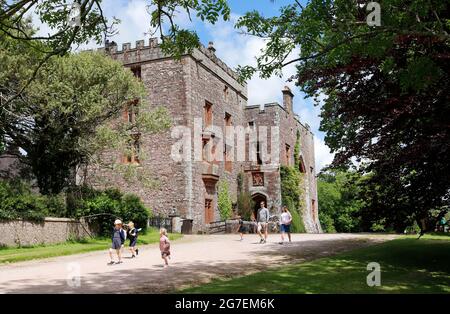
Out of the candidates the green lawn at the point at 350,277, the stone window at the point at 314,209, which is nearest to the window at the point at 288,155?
the stone window at the point at 314,209

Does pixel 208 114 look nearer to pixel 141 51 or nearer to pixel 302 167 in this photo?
pixel 141 51

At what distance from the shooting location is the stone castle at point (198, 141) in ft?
90.8

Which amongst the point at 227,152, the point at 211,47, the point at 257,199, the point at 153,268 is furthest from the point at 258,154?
the point at 153,268

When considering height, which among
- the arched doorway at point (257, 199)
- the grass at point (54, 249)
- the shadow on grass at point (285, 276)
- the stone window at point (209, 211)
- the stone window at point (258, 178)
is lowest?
the shadow on grass at point (285, 276)

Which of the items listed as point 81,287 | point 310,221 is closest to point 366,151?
point 81,287

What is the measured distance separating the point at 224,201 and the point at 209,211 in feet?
6.24

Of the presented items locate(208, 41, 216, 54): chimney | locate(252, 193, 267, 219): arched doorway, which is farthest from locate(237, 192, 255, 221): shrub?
locate(208, 41, 216, 54): chimney

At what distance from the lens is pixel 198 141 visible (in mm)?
28516

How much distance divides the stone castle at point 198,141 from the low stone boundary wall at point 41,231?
4.06 meters

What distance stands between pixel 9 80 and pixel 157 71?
9.87 metres

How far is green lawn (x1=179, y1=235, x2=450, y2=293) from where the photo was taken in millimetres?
8727

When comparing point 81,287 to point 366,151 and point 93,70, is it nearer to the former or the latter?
point 366,151

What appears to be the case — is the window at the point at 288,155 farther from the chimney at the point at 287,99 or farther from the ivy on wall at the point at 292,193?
the chimney at the point at 287,99

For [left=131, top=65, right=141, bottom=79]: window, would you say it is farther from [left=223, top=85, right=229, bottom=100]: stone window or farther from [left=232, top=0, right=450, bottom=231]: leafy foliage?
[left=232, top=0, right=450, bottom=231]: leafy foliage
